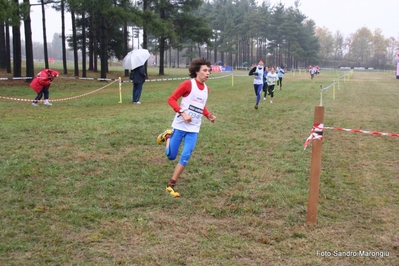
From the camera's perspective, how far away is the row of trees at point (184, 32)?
83.2ft

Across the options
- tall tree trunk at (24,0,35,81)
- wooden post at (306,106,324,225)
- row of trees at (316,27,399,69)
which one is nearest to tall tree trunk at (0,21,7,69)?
tall tree trunk at (24,0,35,81)

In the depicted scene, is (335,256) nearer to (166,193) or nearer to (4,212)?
(166,193)

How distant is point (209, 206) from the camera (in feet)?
17.4

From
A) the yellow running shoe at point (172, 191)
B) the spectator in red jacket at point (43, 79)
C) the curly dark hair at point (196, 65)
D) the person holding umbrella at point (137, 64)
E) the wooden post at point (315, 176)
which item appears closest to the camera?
the wooden post at point (315, 176)

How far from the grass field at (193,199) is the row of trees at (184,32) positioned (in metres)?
12.8

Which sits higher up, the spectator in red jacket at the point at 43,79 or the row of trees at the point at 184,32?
the row of trees at the point at 184,32

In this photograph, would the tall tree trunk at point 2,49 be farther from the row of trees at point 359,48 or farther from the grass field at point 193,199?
the row of trees at point 359,48

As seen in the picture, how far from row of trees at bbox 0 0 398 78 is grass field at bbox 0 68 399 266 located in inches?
504

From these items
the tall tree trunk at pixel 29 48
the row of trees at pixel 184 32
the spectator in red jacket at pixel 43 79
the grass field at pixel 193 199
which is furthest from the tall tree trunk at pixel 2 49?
the grass field at pixel 193 199

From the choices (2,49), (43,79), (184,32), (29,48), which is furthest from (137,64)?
(184,32)

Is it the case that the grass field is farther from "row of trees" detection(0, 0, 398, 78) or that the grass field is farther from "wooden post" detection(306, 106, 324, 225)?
"row of trees" detection(0, 0, 398, 78)

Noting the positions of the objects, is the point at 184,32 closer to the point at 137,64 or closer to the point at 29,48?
the point at 29,48

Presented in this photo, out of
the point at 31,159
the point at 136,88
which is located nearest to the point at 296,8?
the point at 136,88

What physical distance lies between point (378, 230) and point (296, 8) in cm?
10283
